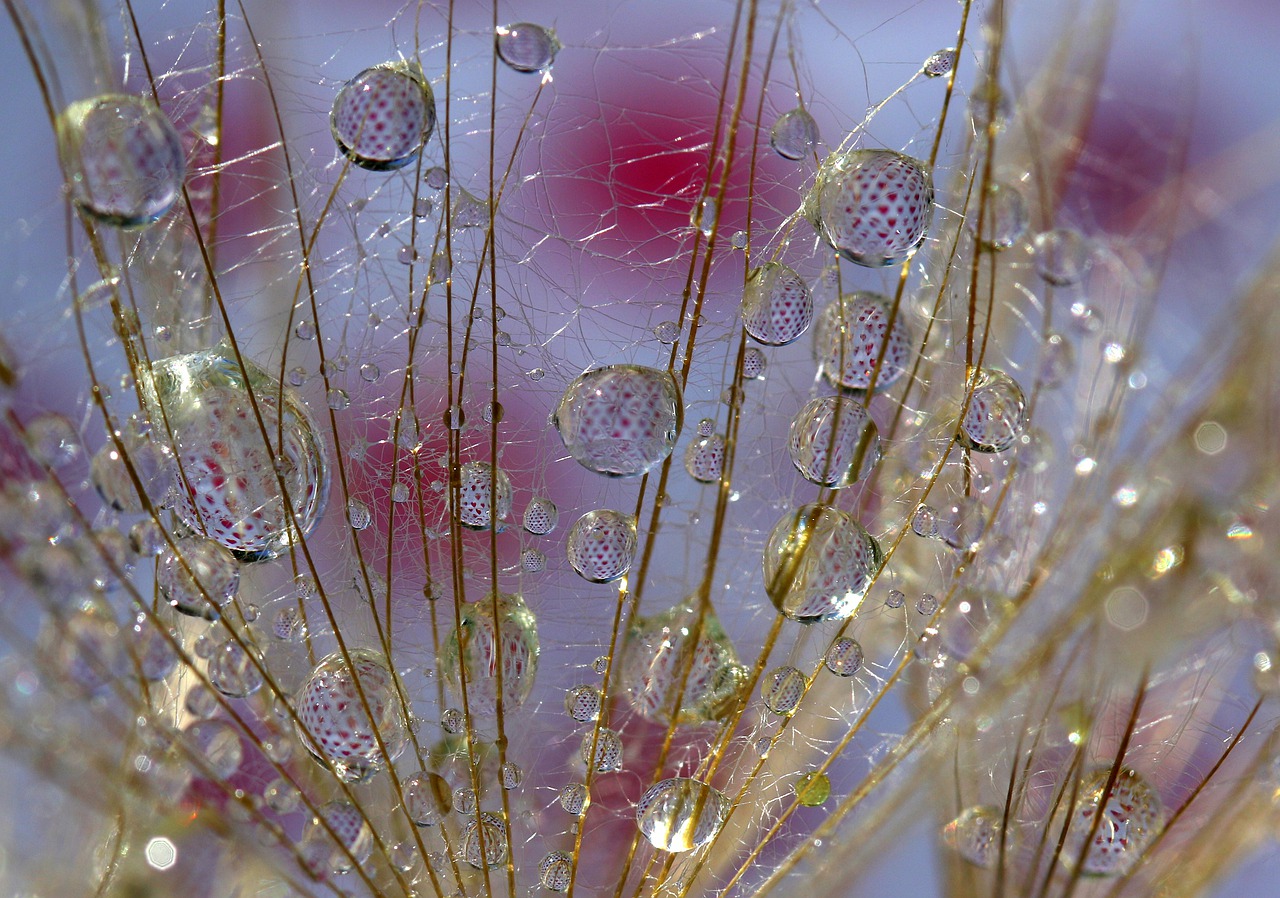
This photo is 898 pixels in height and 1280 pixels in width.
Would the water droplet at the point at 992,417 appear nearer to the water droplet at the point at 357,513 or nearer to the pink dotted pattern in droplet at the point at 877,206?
the pink dotted pattern in droplet at the point at 877,206

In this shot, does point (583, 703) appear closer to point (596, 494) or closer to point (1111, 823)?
point (596, 494)

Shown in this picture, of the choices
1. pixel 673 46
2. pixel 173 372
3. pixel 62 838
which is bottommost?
pixel 62 838

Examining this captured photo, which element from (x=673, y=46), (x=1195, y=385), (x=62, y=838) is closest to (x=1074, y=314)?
(x=1195, y=385)

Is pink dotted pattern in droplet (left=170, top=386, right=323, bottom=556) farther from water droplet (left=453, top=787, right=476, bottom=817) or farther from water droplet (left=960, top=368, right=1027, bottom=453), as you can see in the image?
water droplet (left=960, top=368, right=1027, bottom=453)

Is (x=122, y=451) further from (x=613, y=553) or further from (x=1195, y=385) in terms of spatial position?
(x=1195, y=385)

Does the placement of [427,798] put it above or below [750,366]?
below

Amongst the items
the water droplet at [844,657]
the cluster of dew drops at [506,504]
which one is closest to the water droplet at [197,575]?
the cluster of dew drops at [506,504]

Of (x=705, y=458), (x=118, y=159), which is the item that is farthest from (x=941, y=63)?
(x=118, y=159)
